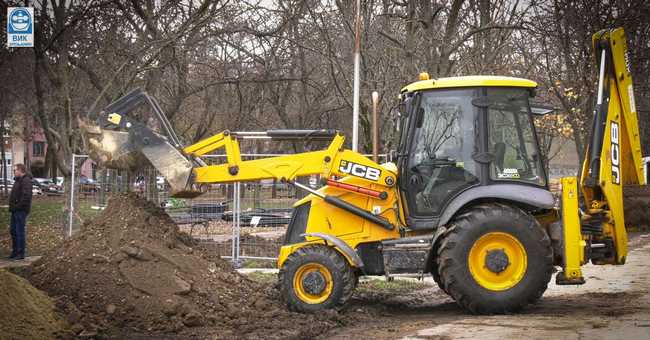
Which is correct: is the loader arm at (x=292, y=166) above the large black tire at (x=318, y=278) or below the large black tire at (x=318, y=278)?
above

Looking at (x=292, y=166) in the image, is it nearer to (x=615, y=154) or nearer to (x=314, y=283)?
(x=314, y=283)

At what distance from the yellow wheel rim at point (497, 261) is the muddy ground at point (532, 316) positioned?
43 cm

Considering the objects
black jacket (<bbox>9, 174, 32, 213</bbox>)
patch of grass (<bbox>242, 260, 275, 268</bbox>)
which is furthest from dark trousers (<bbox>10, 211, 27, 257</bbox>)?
patch of grass (<bbox>242, 260, 275, 268</bbox>)

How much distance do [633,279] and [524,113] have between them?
193 inches

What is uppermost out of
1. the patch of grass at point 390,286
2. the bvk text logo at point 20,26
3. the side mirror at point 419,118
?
the bvk text logo at point 20,26

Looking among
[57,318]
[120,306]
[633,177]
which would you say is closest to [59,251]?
[120,306]

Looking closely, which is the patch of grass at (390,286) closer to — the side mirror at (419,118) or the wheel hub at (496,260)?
the wheel hub at (496,260)

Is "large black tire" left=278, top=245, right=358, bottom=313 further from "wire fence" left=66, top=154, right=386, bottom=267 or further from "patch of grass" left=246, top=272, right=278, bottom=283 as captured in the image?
"wire fence" left=66, top=154, right=386, bottom=267

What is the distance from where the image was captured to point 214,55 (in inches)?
928

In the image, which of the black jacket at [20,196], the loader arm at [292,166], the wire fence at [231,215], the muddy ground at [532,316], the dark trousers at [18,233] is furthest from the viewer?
the black jacket at [20,196]

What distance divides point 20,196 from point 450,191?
988cm

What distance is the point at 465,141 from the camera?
941cm

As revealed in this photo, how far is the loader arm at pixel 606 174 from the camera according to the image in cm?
921

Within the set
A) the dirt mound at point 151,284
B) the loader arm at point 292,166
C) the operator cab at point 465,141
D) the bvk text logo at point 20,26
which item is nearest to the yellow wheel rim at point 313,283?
the dirt mound at point 151,284
